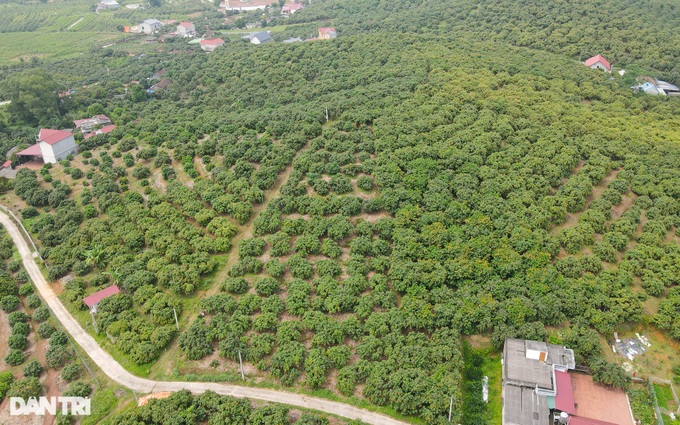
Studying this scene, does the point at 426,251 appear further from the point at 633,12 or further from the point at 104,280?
the point at 633,12

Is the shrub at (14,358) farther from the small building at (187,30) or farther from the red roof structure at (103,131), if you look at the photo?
the small building at (187,30)

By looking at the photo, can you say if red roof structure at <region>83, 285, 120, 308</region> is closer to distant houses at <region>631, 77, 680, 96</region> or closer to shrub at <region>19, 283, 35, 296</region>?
shrub at <region>19, 283, 35, 296</region>

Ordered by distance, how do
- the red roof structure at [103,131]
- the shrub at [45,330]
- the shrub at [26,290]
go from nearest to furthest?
the shrub at [45,330], the shrub at [26,290], the red roof structure at [103,131]

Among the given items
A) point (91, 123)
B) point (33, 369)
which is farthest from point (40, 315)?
point (91, 123)

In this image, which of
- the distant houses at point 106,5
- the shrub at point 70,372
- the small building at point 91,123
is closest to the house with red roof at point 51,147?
the small building at point 91,123

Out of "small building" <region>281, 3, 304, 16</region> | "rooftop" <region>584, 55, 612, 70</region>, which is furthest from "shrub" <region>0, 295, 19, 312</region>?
"small building" <region>281, 3, 304, 16</region>

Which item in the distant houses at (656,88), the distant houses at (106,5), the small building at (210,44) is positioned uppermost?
the distant houses at (106,5)
